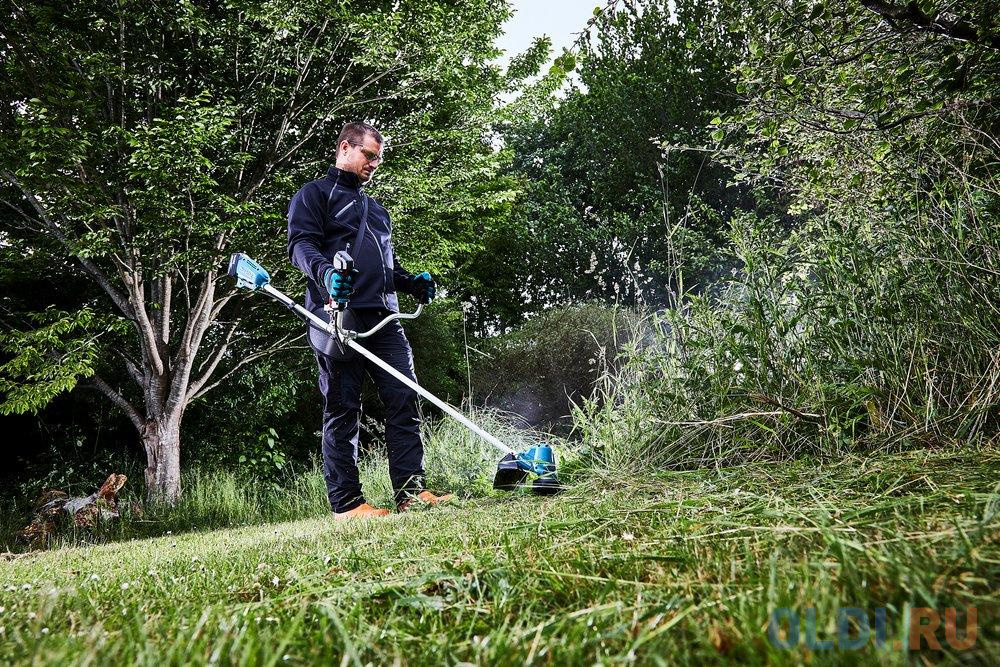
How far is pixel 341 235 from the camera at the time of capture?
448 cm

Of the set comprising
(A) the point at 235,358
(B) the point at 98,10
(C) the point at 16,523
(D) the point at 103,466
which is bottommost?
(C) the point at 16,523

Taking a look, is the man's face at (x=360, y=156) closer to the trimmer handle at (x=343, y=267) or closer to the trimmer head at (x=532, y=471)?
the trimmer handle at (x=343, y=267)

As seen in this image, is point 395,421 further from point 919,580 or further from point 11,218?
point 11,218

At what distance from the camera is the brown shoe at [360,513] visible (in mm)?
3922

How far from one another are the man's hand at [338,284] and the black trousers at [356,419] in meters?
0.53

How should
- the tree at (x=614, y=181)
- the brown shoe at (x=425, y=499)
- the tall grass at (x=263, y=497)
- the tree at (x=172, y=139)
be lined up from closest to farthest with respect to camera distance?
the brown shoe at (x=425, y=499) < the tall grass at (x=263, y=497) < the tree at (x=172, y=139) < the tree at (x=614, y=181)

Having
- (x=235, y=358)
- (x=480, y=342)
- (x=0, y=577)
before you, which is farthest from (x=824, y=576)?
(x=480, y=342)

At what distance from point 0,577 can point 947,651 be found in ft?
10.0

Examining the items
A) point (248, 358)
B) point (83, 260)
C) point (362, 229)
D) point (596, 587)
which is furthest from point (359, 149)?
point (248, 358)

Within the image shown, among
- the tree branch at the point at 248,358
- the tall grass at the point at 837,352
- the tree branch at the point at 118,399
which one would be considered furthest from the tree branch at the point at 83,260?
the tall grass at the point at 837,352

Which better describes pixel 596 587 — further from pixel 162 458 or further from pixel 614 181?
pixel 614 181

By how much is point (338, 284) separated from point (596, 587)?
285cm

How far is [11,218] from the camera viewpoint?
26.0 feet

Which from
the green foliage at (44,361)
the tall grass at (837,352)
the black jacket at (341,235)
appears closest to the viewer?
the tall grass at (837,352)
